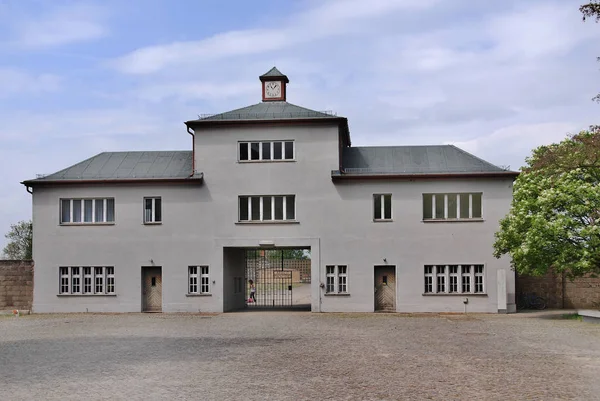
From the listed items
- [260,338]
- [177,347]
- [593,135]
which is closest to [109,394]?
[177,347]

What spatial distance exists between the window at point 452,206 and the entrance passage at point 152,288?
12279 millimetres

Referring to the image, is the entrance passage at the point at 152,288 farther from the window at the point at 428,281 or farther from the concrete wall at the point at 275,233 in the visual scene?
the window at the point at 428,281

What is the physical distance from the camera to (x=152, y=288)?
34.7 m

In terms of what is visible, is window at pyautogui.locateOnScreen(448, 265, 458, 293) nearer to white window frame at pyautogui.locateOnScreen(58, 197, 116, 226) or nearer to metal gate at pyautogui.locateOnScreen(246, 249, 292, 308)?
metal gate at pyautogui.locateOnScreen(246, 249, 292, 308)

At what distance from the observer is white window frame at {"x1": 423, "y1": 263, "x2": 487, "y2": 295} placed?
1304 inches

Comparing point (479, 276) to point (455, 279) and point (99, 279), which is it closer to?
point (455, 279)

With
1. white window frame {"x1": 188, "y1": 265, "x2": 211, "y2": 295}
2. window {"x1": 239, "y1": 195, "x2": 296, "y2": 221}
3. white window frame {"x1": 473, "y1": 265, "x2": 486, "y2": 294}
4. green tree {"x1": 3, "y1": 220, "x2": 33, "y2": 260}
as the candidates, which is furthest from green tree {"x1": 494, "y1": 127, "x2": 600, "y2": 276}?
green tree {"x1": 3, "y1": 220, "x2": 33, "y2": 260}

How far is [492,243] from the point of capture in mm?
33062

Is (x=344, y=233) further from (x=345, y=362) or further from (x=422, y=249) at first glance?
(x=345, y=362)

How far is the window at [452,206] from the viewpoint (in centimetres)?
3359

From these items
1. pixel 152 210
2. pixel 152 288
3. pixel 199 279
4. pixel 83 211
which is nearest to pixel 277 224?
pixel 199 279

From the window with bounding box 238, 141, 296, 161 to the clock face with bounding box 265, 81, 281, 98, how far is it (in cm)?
369

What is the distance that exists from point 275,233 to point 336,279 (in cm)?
336

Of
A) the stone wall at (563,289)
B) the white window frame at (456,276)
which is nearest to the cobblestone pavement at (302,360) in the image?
the white window frame at (456,276)
